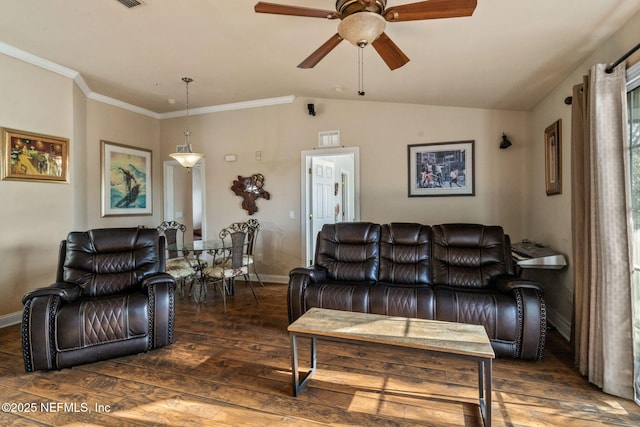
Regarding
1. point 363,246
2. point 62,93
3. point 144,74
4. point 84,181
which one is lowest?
point 363,246

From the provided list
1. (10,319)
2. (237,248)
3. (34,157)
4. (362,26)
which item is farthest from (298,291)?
(34,157)

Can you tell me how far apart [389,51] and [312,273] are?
210cm

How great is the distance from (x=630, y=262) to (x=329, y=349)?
7.33 ft

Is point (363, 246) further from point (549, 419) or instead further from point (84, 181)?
point (84, 181)

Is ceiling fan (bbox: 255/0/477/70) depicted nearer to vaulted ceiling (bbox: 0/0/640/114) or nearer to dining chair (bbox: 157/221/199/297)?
vaulted ceiling (bbox: 0/0/640/114)

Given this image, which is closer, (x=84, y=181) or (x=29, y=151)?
(x=29, y=151)

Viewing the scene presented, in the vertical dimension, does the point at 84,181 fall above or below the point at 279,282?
above

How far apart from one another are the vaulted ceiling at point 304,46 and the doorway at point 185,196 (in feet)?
6.08

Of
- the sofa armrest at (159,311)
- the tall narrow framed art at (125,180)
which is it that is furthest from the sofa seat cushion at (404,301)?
the tall narrow framed art at (125,180)

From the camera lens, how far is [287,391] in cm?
221

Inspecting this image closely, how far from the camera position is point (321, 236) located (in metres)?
3.79

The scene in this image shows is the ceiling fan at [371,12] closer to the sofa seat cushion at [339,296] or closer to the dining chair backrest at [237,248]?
the sofa seat cushion at [339,296]

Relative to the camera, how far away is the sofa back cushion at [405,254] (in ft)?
11.0

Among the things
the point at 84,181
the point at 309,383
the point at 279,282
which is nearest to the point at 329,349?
the point at 309,383
